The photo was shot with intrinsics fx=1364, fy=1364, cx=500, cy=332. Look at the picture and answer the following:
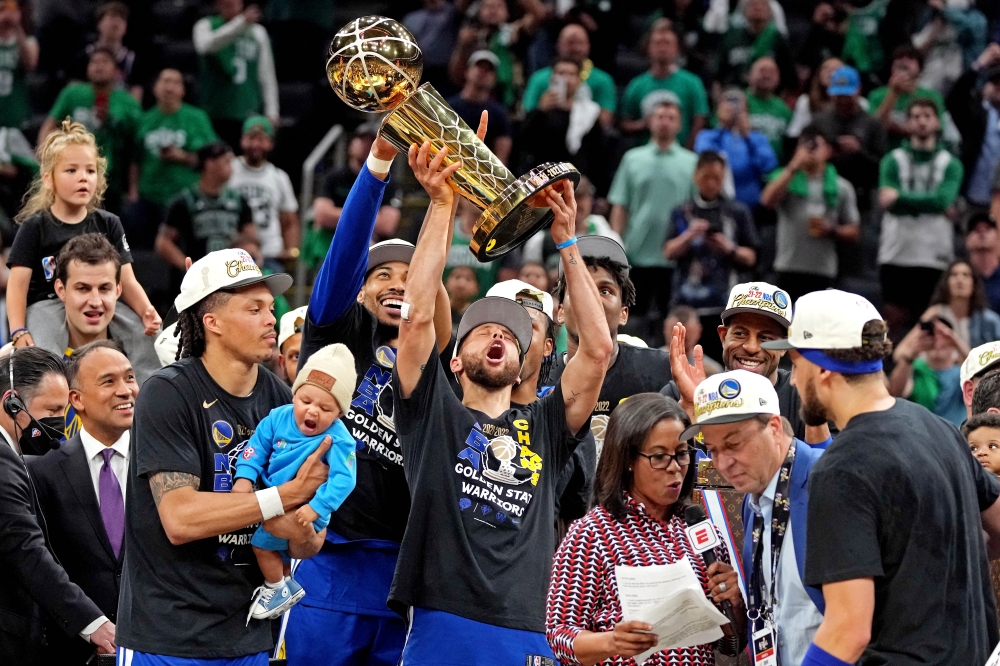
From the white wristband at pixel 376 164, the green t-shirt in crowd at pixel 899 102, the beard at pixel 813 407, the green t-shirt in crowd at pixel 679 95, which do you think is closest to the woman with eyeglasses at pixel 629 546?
the beard at pixel 813 407

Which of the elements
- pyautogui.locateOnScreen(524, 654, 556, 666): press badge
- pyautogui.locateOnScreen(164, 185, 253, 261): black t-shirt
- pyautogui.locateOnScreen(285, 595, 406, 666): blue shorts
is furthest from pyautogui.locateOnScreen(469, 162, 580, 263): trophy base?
pyautogui.locateOnScreen(164, 185, 253, 261): black t-shirt

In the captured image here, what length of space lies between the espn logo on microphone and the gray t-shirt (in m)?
6.91

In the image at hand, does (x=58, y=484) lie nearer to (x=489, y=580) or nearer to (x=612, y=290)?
(x=489, y=580)

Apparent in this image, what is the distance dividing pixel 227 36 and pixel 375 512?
8566 millimetres

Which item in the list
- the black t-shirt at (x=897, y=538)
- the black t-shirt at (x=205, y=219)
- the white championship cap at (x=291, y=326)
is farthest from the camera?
the black t-shirt at (x=205, y=219)

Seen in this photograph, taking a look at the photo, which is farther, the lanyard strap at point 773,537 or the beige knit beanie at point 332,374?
the beige knit beanie at point 332,374

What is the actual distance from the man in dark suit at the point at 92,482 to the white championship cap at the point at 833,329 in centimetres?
310

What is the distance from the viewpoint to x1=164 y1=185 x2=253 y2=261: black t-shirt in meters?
11.0

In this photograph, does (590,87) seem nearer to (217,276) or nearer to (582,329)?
(582,329)

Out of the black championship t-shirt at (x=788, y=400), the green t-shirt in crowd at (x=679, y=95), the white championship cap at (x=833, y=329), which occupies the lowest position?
the black championship t-shirt at (x=788, y=400)

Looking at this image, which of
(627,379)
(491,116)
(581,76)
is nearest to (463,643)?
(627,379)

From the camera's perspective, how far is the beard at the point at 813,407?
13.0ft

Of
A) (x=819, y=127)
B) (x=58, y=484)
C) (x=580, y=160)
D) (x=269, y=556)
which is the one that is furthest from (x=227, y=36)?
(x=269, y=556)

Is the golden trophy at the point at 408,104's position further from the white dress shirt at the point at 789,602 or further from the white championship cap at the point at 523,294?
the white dress shirt at the point at 789,602
